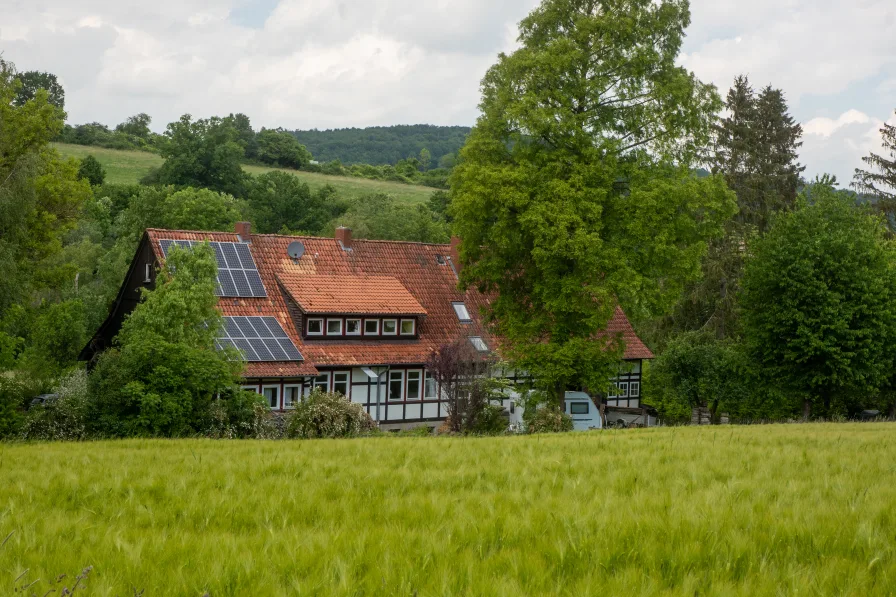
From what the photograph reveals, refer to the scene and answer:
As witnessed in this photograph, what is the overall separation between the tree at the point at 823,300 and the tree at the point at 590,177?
414cm

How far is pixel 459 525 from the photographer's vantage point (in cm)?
667

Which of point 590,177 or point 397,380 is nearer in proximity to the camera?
point 590,177

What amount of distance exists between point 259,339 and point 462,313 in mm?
10129

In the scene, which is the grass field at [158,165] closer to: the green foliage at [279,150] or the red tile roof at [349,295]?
the green foliage at [279,150]

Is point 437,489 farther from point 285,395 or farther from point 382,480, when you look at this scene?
point 285,395

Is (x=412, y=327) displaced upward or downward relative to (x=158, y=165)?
downward

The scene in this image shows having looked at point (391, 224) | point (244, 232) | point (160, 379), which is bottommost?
point (160, 379)

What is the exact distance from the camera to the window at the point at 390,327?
36.0 meters

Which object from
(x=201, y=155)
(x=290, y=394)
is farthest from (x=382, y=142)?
(x=290, y=394)

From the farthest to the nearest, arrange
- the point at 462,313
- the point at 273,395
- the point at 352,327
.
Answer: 1. the point at 462,313
2. the point at 352,327
3. the point at 273,395

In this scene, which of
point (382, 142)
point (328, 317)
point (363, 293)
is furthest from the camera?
point (382, 142)

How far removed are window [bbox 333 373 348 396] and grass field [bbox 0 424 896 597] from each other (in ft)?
75.0

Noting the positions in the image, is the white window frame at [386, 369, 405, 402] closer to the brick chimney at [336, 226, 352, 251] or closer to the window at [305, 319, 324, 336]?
the window at [305, 319, 324, 336]

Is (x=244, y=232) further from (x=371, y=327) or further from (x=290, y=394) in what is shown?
(x=290, y=394)
